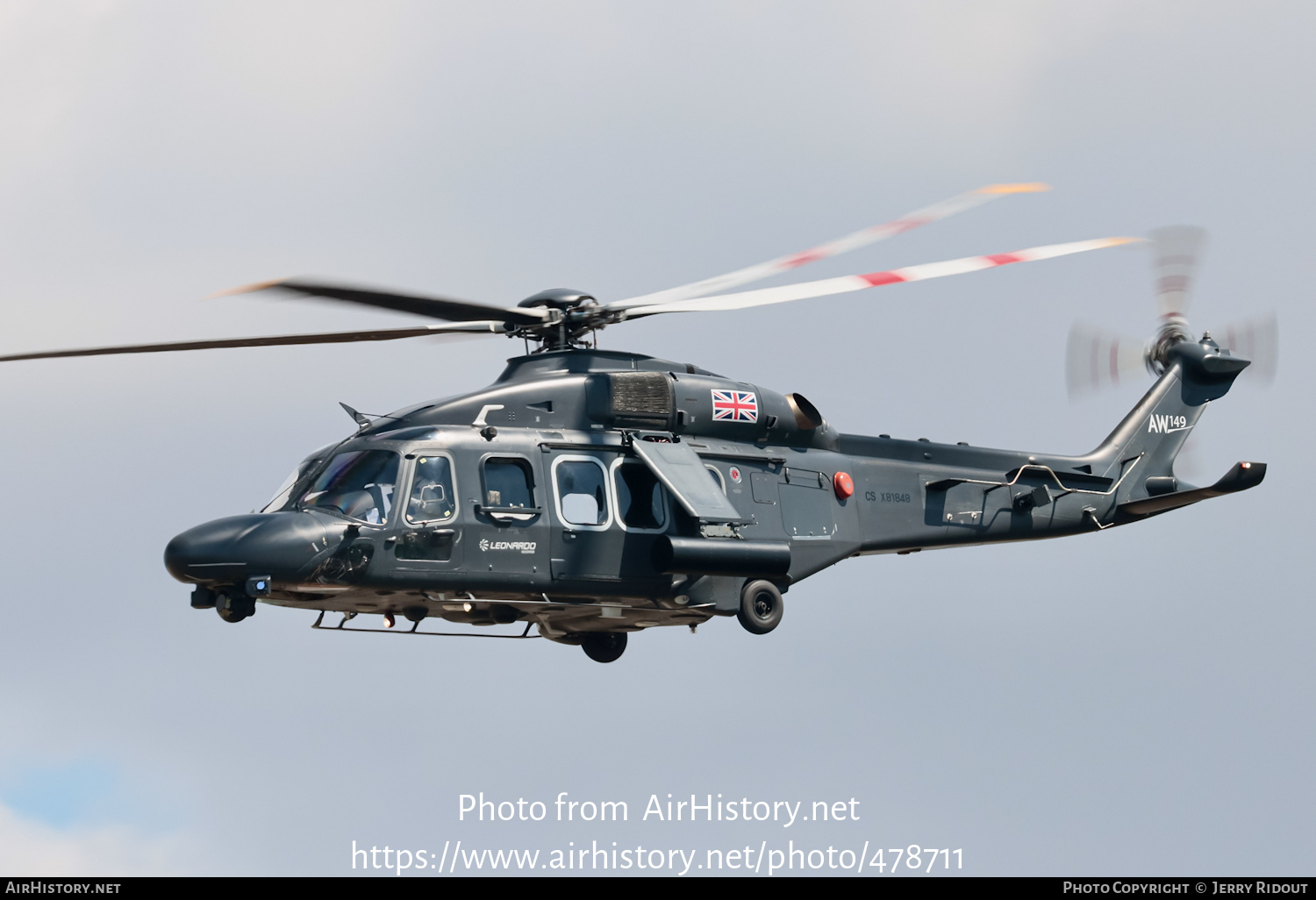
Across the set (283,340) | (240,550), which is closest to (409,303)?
(283,340)

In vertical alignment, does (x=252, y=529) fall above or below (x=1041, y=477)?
below

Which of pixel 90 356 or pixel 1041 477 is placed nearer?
pixel 90 356

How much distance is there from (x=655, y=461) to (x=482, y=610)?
8.47 ft

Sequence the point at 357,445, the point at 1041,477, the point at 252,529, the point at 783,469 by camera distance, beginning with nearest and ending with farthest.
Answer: the point at 252,529
the point at 357,445
the point at 783,469
the point at 1041,477

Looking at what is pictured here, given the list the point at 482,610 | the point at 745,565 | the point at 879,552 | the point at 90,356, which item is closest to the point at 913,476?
the point at 879,552

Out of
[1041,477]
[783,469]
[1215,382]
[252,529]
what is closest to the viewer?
[252,529]

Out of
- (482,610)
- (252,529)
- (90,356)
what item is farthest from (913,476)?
(90,356)

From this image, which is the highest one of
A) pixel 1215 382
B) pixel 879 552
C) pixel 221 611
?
pixel 1215 382

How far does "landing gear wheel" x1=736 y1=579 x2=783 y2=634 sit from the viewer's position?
18.8 metres

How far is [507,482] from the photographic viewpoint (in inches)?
704

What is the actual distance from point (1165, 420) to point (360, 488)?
12.6m

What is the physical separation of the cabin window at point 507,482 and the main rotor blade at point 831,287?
7.70 feet

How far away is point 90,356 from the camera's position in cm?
1648

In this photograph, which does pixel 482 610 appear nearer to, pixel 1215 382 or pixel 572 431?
pixel 572 431
